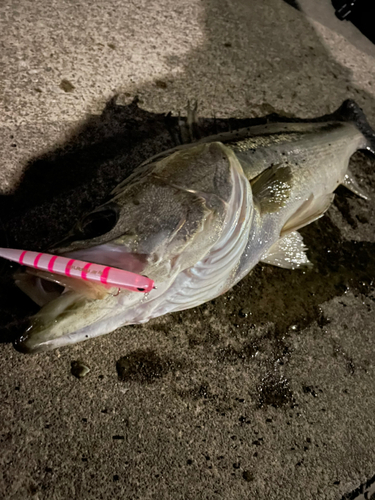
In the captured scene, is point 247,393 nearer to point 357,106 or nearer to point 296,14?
point 357,106

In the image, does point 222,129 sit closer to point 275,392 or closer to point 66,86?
point 66,86

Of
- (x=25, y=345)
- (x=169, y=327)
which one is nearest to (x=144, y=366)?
(x=169, y=327)

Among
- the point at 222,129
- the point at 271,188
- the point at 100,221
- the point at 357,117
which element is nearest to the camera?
the point at 100,221

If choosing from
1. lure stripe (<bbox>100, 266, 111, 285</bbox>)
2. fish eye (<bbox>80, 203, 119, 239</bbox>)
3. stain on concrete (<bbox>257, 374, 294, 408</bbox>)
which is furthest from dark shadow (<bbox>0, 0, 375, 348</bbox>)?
lure stripe (<bbox>100, 266, 111, 285</bbox>)

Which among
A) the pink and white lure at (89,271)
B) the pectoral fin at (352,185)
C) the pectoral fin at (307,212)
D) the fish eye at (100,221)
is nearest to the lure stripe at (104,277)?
the pink and white lure at (89,271)

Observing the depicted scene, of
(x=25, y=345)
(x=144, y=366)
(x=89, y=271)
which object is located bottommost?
(x=144, y=366)

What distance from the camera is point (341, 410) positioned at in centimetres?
276

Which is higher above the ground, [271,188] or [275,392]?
[271,188]

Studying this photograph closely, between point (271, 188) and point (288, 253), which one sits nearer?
point (271, 188)

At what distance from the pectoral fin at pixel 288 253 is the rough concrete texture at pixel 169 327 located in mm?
142

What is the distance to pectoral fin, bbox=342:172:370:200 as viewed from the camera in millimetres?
3496

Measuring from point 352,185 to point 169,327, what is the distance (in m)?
2.28

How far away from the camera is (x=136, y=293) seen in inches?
70.2

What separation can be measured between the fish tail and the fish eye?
9.43 ft
